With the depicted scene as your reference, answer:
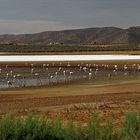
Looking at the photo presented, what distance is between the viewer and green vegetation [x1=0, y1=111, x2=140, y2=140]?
12969 mm

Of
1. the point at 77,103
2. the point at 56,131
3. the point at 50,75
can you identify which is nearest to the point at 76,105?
the point at 77,103

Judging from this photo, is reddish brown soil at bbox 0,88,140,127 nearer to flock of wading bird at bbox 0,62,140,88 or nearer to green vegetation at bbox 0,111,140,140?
green vegetation at bbox 0,111,140,140

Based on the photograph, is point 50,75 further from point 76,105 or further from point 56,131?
point 56,131

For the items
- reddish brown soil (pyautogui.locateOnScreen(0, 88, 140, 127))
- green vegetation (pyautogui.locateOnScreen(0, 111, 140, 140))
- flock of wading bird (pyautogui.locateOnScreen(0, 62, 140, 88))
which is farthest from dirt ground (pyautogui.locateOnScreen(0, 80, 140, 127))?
flock of wading bird (pyautogui.locateOnScreen(0, 62, 140, 88))

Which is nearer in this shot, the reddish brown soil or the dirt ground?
the reddish brown soil

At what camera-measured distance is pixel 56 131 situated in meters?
14.0

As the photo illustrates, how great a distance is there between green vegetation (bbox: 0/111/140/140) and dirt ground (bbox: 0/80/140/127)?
528 cm

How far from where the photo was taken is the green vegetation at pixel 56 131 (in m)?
13.0

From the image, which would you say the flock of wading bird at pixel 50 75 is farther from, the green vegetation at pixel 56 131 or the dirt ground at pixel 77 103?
the green vegetation at pixel 56 131

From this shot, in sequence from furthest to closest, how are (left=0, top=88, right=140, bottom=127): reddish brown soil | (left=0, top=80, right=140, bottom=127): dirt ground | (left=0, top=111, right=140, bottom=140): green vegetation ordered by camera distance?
(left=0, top=80, right=140, bottom=127): dirt ground, (left=0, top=88, right=140, bottom=127): reddish brown soil, (left=0, top=111, right=140, bottom=140): green vegetation

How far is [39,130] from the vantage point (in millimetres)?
13469

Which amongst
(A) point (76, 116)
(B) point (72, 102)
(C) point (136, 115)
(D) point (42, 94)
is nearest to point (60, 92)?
(D) point (42, 94)

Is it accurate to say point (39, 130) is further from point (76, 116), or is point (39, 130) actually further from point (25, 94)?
point (25, 94)

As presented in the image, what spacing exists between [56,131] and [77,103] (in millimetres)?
14378
